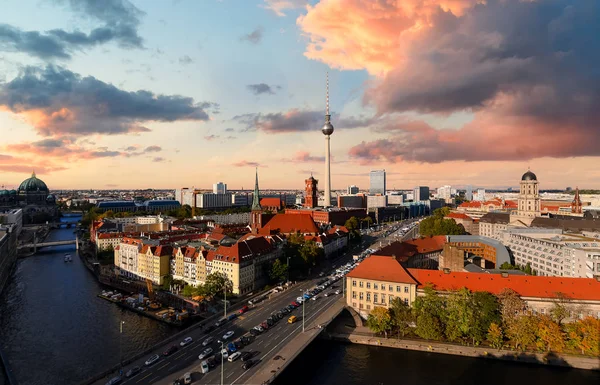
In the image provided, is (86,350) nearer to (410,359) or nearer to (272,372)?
(272,372)

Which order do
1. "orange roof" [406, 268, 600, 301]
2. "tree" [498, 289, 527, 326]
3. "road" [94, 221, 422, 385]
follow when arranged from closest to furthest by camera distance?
1. "road" [94, 221, 422, 385]
2. "tree" [498, 289, 527, 326]
3. "orange roof" [406, 268, 600, 301]

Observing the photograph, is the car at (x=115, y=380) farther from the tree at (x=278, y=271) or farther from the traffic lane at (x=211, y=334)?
the tree at (x=278, y=271)

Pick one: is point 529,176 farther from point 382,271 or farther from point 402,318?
point 402,318

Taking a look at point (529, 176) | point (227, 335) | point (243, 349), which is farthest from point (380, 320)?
point (529, 176)

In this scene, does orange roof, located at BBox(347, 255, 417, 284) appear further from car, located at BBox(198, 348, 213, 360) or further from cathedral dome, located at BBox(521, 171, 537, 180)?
cathedral dome, located at BBox(521, 171, 537, 180)

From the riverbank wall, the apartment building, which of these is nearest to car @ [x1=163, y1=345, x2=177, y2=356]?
the riverbank wall

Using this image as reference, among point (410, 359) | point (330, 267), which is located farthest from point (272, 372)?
point (330, 267)
